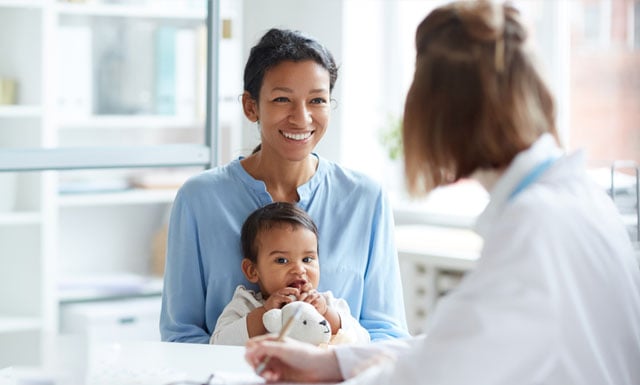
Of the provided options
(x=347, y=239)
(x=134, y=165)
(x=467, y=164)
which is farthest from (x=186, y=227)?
(x=467, y=164)

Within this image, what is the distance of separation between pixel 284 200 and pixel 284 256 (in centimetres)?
18

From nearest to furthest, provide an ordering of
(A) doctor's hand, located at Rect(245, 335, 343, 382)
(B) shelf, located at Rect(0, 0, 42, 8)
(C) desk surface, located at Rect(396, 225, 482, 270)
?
(A) doctor's hand, located at Rect(245, 335, 343, 382) → (C) desk surface, located at Rect(396, 225, 482, 270) → (B) shelf, located at Rect(0, 0, 42, 8)

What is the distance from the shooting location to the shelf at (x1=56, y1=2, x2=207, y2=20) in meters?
3.57

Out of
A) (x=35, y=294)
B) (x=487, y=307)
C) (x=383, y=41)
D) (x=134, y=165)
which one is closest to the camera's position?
(x=487, y=307)

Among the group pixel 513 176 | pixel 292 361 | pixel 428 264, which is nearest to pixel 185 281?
pixel 292 361

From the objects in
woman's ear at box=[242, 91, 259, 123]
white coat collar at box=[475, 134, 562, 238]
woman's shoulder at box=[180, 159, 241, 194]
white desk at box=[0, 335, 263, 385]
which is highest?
woman's ear at box=[242, 91, 259, 123]

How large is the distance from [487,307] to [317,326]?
0.73 metres

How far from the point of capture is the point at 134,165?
244 centimetres

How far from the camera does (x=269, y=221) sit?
189 centimetres

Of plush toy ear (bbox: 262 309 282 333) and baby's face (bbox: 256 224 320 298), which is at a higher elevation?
baby's face (bbox: 256 224 320 298)

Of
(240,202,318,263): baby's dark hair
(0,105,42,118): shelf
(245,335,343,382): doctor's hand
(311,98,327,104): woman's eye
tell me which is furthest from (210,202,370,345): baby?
(0,105,42,118): shelf

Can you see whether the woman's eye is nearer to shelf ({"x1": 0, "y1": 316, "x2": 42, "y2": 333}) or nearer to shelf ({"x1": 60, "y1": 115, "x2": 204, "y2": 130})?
shelf ({"x1": 60, "y1": 115, "x2": 204, "y2": 130})

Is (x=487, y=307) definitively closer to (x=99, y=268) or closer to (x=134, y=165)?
(x=134, y=165)

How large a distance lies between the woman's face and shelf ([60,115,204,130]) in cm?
181
